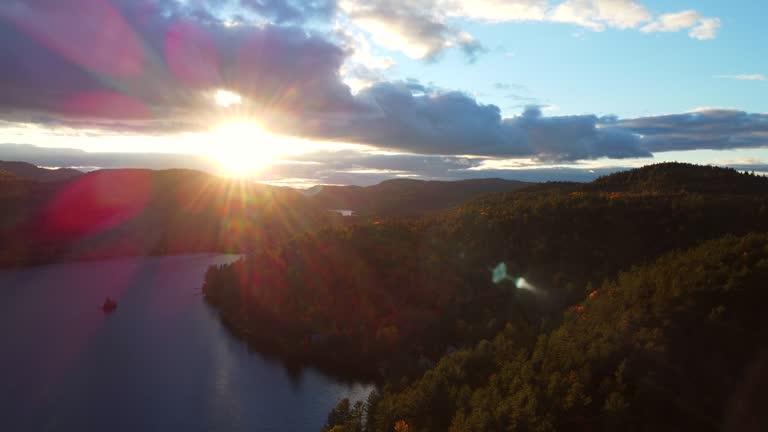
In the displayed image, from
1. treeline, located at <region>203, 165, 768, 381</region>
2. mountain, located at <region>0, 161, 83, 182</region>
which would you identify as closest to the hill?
treeline, located at <region>203, 165, 768, 381</region>

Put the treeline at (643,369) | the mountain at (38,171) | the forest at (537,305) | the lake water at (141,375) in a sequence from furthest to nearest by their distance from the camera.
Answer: the mountain at (38,171) → the lake water at (141,375) → the forest at (537,305) → the treeline at (643,369)

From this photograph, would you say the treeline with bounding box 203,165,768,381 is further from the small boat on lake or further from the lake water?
the small boat on lake

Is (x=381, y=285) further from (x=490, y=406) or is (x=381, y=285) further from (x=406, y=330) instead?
(x=490, y=406)

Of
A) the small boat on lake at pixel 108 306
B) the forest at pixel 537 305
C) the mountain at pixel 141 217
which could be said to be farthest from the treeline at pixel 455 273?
the mountain at pixel 141 217

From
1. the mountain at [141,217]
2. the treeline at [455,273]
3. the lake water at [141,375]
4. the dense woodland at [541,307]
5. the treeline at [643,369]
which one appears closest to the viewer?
the treeline at [643,369]

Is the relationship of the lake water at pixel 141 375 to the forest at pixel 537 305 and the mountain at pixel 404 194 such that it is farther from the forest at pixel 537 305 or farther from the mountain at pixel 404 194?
the mountain at pixel 404 194
